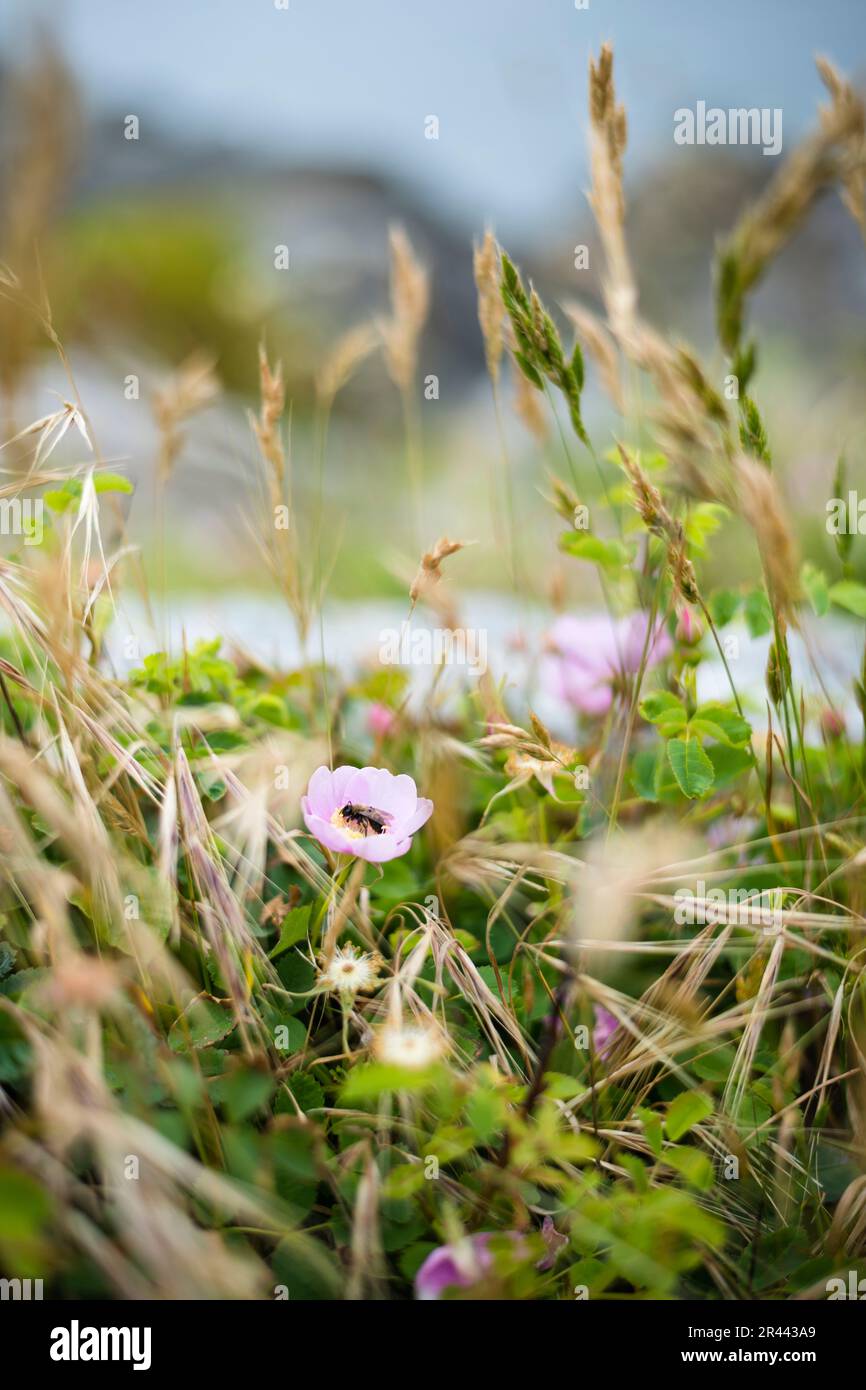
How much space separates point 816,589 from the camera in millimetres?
896

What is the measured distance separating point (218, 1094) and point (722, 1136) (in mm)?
354

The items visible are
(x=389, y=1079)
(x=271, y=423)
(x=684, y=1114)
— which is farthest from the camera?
(x=271, y=423)

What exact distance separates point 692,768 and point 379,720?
36 centimetres

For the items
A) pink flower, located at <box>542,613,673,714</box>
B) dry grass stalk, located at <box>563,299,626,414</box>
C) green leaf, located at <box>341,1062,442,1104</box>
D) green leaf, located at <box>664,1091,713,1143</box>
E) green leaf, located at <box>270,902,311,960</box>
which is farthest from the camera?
pink flower, located at <box>542,613,673,714</box>

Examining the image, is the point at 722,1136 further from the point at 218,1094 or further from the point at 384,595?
the point at 384,595

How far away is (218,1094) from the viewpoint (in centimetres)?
68

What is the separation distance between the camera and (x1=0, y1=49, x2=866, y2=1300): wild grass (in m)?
0.58

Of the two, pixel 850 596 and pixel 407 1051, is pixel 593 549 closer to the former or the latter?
pixel 850 596

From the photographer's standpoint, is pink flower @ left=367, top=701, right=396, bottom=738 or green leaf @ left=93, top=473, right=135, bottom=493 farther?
pink flower @ left=367, top=701, right=396, bottom=738

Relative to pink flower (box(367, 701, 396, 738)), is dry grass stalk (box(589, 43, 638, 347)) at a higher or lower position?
higher

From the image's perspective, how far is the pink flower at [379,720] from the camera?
1.01 m

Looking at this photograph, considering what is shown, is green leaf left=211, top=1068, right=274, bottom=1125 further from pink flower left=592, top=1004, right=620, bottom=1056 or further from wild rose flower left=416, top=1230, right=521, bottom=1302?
pink flower left=592, top=1004, right=620, bottom=1056

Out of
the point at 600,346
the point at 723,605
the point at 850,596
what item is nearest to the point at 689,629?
the point at 723,605

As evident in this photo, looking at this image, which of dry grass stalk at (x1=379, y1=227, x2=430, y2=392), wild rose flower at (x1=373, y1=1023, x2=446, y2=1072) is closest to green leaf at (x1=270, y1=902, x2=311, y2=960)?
wild rose flower at (x1=373, y1=1023, x2=446, y2=1072)
